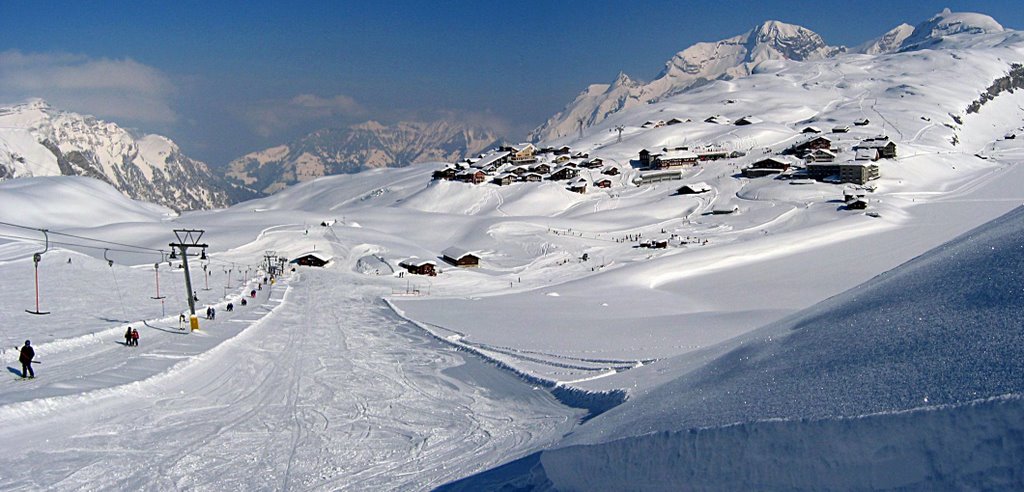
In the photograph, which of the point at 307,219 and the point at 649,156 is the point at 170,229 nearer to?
the point at 307,219

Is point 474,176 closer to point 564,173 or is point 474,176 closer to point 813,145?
point 564,173

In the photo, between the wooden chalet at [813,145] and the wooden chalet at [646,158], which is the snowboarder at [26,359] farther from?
the wooden chalet at [813,145]

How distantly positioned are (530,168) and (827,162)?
110ft

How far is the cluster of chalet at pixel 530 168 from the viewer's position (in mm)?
84000

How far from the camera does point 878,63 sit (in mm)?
162000

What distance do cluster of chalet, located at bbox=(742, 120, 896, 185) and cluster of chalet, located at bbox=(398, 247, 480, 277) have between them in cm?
3779

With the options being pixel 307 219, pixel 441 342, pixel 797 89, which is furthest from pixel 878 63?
pixel 441 342

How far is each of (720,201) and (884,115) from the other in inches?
2169

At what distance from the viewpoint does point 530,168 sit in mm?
88125

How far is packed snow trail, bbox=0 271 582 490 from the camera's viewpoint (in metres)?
9.52

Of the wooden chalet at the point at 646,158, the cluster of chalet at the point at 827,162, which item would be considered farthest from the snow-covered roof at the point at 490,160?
the cluster of chalet at the point at 827,162

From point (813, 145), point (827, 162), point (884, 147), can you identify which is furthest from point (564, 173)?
point (884, 147)

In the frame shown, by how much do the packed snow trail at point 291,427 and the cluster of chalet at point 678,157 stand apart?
225ft

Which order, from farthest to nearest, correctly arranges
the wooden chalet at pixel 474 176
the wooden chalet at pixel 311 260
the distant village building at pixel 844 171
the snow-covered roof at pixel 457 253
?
1. the wooden chalet at pixel 474 176
2. the distant village building at pixel 844 171
3. the wooden chalet at pixel 311 260
4. the snow-covered roof at pixel 457 253
